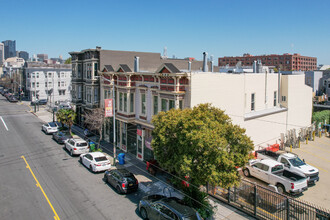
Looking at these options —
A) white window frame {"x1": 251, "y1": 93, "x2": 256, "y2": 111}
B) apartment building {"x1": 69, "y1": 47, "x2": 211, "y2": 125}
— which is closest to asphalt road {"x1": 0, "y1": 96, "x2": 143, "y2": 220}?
apartment building {"x1": 69, "y1": 47, "x2": 211, "y2": 125}

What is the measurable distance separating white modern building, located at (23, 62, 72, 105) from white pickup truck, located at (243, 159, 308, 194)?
65.1 meters

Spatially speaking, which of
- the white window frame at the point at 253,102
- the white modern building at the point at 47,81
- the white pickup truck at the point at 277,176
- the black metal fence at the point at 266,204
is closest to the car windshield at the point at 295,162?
the white pickup truck at the point at 277,176

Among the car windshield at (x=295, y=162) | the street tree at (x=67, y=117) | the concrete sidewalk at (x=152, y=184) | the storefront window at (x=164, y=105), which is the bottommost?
the concrete sidewalk at (x=152, y=184)

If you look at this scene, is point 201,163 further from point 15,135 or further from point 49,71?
point 49,71

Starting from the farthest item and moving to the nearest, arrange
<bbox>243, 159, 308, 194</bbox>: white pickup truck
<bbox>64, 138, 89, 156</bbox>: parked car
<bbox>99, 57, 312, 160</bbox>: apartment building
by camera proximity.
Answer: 1. <bbox>64, 138, 89, 156</bbox>: parked car
2. <bbox>99, 57, 312, 160</bbox>: apartment building
3. <bbox>243, 159, 308, 194</bbox>: white pickup truck

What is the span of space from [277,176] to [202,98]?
8357mm

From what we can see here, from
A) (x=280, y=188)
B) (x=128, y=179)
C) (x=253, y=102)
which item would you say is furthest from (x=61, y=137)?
(x=280, y=188)

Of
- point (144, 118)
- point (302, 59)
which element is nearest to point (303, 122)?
point (144, 118)

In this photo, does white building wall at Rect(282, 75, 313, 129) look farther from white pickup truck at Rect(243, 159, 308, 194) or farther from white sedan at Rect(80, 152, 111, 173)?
white sedan at Rect(80, 152, 111, 173)

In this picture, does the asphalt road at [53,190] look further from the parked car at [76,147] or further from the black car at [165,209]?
the black car at [165,209]

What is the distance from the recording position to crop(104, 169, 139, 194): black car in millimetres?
18969

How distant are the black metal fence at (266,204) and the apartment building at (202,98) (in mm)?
7602

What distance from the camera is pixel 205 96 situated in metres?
22.7

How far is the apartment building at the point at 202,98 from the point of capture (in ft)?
73.6
